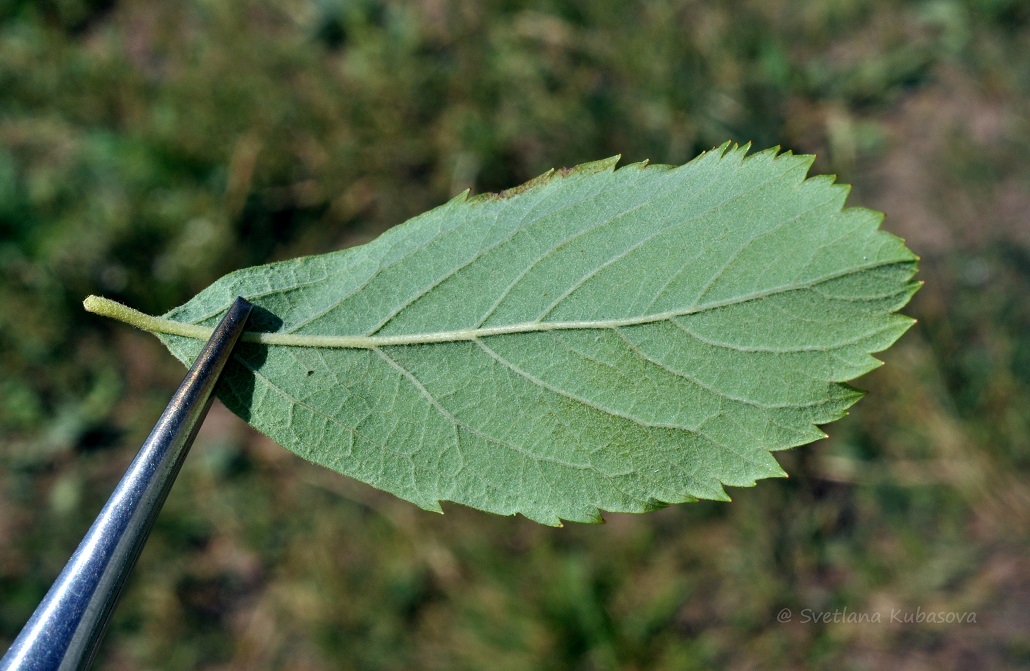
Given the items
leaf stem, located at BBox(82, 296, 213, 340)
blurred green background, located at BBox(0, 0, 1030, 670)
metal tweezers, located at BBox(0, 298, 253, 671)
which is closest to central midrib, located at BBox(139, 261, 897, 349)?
leaf stem, located at BBox(82, 296, 213, 340)

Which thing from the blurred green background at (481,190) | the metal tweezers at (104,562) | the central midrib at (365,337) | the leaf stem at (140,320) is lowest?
the metal tweezers at (104,562)

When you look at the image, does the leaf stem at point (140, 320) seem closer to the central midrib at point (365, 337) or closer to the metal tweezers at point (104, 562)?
the central midrib at point (365, 337)

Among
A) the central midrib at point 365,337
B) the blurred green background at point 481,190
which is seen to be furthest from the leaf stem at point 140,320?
the blurred green background at point 481,190

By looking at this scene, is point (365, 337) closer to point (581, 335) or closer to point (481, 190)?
point (581, 335)

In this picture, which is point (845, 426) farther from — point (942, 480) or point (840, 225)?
point (840, 225)

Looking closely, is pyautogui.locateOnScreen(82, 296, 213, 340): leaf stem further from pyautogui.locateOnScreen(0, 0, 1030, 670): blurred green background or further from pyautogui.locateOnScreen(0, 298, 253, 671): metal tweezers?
pyautogui.locateOnScreen(0, 0, 1030, 670): blurred green background

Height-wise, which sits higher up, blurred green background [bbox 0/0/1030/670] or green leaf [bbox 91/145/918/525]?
blurred green background [bbox 0/0/1030/670]

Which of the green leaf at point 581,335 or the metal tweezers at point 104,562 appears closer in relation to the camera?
the metal tweezers at point 104,562
